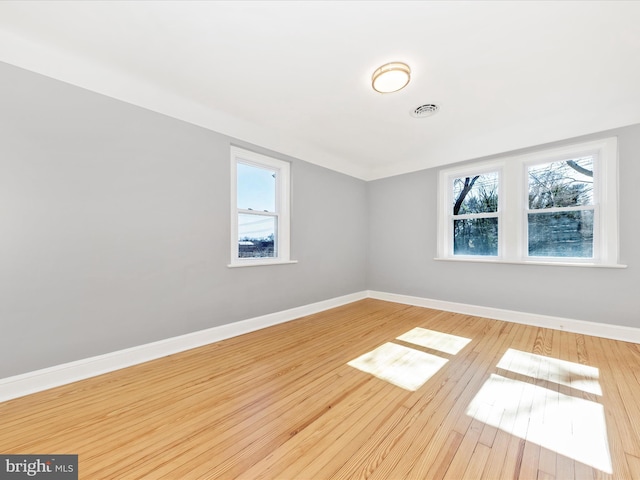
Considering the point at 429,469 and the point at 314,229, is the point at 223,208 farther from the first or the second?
the point at 429,469

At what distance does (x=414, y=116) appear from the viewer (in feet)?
9.93

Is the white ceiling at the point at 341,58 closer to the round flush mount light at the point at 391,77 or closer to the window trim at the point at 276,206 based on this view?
the round flush mount light at the point at 391,77

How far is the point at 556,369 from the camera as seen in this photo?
2152 mm

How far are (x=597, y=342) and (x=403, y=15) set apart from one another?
375 centimetres

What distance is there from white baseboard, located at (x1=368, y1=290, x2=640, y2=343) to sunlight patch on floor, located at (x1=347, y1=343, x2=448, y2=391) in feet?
5.94

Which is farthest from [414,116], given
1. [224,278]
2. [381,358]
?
[224,278]

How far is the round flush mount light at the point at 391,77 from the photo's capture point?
217 centimetres

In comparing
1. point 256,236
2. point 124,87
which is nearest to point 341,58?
point 124,87

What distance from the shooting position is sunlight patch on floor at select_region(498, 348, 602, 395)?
6.29ft

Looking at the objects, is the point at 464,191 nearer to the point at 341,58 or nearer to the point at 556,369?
the point at 556,369

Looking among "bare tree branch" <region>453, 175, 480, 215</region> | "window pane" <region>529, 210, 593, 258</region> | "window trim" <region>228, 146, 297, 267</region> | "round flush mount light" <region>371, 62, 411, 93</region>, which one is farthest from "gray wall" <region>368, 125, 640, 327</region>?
"round flush mount light" <region>371, 62, 411, 93</region>

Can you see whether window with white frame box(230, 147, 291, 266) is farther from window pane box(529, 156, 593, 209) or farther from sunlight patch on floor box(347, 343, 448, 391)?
window pane box(529, 156, 593, 209)

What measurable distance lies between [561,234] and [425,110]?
94.3 inches
